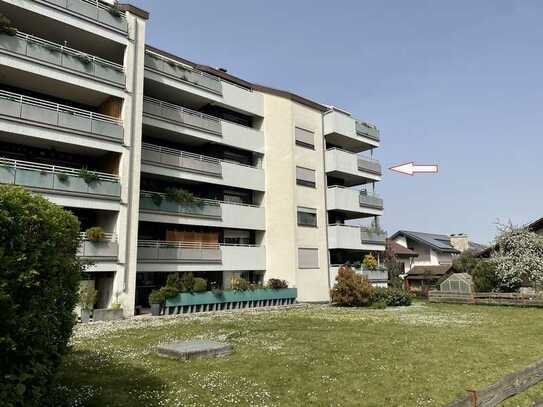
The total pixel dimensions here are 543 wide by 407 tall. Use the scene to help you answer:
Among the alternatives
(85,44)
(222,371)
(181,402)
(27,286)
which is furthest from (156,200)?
(27,286)

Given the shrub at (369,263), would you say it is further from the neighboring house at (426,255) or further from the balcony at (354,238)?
the neighboring house at (426,255)

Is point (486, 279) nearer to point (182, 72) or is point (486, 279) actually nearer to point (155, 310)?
point (155, 310)

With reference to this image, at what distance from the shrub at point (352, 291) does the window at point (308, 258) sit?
11.8 ft

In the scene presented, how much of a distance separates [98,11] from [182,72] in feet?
22.8

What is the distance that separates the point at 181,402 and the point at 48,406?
244cm

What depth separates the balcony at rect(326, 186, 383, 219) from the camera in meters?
38.1

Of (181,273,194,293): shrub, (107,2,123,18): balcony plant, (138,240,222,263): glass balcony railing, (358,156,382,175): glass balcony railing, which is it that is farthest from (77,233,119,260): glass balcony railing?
(358,156,382,175): glass balcony railing

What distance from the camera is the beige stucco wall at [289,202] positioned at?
3412 centimetres

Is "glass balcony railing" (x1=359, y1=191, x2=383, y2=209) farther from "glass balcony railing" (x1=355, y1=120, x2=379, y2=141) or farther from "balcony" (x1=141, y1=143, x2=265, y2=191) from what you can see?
"balcony" (x1=141, y1=143, x2=265, y2=191)

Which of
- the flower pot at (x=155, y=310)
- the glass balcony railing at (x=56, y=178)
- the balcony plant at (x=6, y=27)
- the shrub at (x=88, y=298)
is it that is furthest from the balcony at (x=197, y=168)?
the balcony plant at (x=6, y=27)

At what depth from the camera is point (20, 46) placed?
2142 cm

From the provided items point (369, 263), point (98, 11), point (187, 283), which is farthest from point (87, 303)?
point (369, 263)

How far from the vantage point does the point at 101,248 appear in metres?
22.7

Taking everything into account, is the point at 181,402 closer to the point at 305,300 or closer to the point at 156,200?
the point at 156,200
